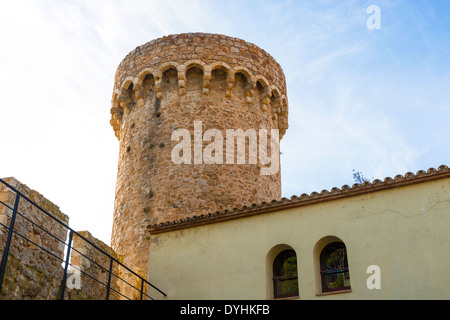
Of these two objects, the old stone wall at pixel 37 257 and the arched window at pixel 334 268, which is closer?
the old stone wall at pixel 37 257

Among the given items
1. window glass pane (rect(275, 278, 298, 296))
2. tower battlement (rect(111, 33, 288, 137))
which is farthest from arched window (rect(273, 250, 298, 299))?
tower battlement (rect(111, 33, 288, 137))

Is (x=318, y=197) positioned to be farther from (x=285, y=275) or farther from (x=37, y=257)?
(x=37, y=257)

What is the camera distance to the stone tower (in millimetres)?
16625

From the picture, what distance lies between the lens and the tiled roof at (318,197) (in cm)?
1089

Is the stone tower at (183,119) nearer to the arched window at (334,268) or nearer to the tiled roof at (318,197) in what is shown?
the tiled roof at (318,197)

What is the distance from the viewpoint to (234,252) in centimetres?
1263

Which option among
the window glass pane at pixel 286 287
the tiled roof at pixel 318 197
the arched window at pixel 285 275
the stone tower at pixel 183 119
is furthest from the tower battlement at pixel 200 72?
the window glass pane at pixel 286 287

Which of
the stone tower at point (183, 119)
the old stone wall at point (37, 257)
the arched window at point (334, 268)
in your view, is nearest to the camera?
the old stone wall at point (37, 257)

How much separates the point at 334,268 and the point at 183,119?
8079mm

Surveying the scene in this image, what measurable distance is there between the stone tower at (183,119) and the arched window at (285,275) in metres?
4.46

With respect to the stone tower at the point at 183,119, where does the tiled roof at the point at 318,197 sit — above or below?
below

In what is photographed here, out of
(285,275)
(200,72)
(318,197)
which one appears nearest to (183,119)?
(200,72)
